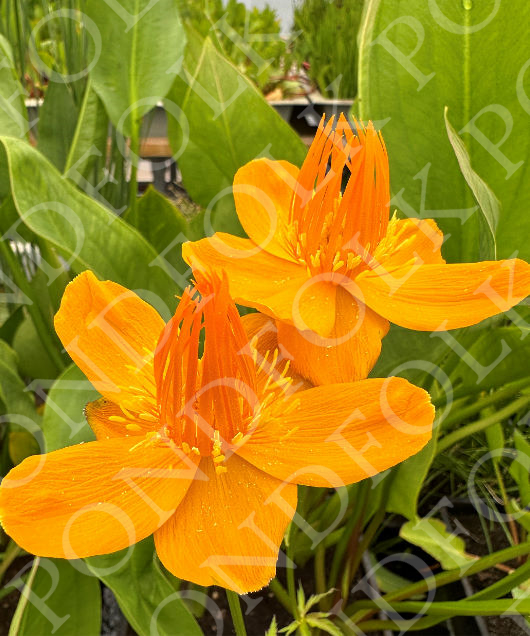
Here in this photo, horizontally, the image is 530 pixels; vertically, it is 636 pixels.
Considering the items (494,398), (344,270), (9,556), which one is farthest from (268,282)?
(9,556)

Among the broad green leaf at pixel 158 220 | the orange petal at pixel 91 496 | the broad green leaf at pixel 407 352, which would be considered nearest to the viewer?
the orange petal at pixel 91 496

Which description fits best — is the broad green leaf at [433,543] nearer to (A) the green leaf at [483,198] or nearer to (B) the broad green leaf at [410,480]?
(B) the broad green leaf at [410,480]

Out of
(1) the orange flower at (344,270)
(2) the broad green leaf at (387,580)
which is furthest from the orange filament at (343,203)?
(2) the broad green leaf at (387,580)

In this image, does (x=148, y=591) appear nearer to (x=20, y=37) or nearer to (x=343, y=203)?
(x=343, y=203)

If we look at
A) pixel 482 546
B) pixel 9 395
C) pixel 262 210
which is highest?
pixel 262 210

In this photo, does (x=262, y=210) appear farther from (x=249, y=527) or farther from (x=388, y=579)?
(x=388, y=579)

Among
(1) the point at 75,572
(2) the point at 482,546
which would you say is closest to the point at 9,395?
(1) the point at 75,572

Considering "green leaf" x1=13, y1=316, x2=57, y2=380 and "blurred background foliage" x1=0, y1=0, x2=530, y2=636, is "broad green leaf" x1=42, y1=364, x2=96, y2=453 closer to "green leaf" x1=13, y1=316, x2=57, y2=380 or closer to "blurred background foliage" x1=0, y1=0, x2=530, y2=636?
"blurred background foliage" x1=0, y1=0, x2=530, y2=636
